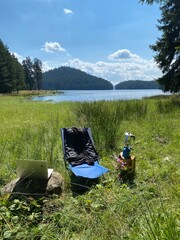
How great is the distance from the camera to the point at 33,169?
10.7ft

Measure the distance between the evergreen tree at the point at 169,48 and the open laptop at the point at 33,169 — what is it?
47.5ft

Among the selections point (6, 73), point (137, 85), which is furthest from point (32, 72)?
point (137, 85)

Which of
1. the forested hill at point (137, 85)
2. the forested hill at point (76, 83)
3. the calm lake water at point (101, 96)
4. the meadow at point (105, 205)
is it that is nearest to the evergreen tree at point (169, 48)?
the calm lake water at point (101, 96)

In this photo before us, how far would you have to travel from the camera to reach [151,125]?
781 cm

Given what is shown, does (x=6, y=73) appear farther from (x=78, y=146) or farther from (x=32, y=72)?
(x=78, y=146)

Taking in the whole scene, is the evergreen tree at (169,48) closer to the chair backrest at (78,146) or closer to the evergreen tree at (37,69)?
the chair backrest at (78,146)

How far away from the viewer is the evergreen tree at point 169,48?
1566 cm

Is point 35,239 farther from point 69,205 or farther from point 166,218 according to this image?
point 166,218

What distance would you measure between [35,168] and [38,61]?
80214 millimetres

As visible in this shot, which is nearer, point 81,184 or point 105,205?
point 105,205

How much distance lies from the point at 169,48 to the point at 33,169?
1486 centimetres

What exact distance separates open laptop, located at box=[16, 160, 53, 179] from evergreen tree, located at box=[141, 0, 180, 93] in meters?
14.5

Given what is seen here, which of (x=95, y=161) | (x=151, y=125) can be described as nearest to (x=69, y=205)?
(x=95, y=161)

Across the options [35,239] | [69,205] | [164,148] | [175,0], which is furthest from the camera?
[175,0]
